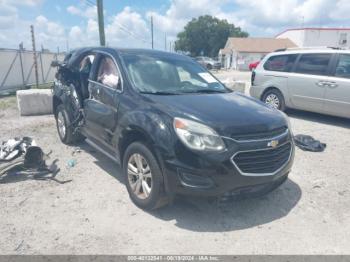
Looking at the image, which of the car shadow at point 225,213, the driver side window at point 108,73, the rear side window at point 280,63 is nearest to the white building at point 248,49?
the rear side window at point 280,63

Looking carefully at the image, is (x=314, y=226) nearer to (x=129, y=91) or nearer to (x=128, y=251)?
(x=128, y=251)

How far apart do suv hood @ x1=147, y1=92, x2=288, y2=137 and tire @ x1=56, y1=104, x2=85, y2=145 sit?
258 centimetres

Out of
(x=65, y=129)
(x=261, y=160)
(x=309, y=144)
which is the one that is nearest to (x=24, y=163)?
(x=65, y=129)

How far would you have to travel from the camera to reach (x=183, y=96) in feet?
13.1

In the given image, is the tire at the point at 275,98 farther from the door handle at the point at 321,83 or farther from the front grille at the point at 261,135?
the front grille at the point at 261,135

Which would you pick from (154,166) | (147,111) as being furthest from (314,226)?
(147,111)

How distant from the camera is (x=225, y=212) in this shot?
3.80m

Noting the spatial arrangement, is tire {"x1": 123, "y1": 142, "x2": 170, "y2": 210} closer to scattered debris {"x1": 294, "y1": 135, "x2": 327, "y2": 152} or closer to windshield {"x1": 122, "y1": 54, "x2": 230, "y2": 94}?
windshield {"x1": 122, "y1": 54, "x2": 230, "y2": 94}

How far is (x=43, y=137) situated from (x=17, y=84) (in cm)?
1041

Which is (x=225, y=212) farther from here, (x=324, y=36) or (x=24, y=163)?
(x=324, y=36)

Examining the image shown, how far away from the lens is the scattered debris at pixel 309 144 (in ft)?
20.1

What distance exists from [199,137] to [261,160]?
2.39 feet

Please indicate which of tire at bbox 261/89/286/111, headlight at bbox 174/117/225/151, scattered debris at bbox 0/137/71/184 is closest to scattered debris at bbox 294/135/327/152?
tire at bbox 261/89/286/111

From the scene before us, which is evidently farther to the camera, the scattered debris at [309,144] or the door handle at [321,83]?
the door handle at [321,83]
